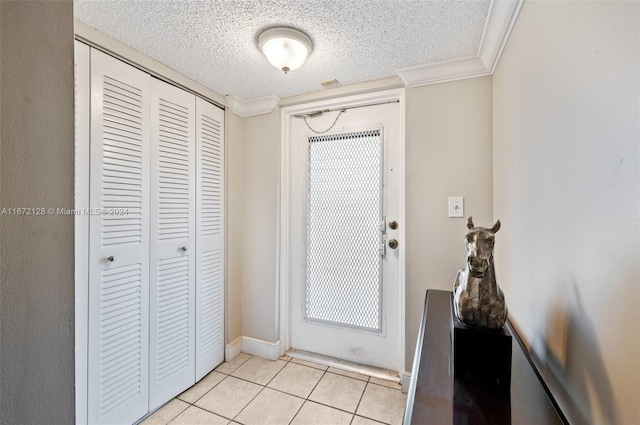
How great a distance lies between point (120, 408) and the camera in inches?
56.5

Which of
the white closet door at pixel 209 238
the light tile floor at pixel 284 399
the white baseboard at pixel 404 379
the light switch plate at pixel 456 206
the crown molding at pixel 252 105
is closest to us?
the light tile floor at pixel 284 399

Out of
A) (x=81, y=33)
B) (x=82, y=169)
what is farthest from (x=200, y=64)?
(x=82, y=169)

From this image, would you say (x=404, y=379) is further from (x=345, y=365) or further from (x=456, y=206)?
(x=456, y=206)

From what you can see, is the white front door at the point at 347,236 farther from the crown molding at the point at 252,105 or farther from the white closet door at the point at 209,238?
the white closet door at the point at 209,238

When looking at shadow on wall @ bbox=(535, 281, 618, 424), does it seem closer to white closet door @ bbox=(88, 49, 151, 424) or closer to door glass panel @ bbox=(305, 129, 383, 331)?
door glass panel @ bbox=(305, 129, 383, 331)

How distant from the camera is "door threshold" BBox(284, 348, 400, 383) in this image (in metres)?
1.94

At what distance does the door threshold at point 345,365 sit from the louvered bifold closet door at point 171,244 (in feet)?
2.60

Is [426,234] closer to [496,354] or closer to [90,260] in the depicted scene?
[496,354]

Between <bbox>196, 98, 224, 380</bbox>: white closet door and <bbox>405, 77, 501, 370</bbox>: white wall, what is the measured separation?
55.4 inches

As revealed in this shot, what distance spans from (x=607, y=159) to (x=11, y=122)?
45.4 inches

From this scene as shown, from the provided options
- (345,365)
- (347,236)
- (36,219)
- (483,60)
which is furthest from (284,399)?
(483,60)

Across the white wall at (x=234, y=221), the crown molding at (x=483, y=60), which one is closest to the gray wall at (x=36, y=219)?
the crown molding at (x=483, y=60)

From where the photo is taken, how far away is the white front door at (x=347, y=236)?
6.44ft

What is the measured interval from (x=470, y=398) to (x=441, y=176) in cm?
134
